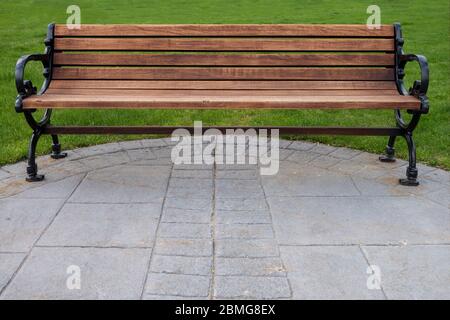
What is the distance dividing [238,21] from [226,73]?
303 inches

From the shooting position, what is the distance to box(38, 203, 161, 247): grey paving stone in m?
3.37

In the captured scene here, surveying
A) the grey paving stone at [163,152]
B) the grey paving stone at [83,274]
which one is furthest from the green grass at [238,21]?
the grey paving stone at [83,274]

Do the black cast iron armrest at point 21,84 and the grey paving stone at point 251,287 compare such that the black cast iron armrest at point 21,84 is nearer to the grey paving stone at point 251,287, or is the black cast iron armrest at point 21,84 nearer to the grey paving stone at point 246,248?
the grey paving stone at point 246,248

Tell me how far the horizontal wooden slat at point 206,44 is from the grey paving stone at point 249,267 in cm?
221

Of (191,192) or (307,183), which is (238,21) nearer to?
(307,183)

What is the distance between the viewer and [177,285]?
2902mm

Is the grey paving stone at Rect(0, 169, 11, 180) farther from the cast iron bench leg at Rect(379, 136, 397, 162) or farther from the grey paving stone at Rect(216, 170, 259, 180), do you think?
the cast iron bench leg at Rect(379, 136, 397, 162)

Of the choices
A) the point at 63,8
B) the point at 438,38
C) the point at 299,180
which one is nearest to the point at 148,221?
the point at 299,180

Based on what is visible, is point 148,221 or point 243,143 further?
point 243,143

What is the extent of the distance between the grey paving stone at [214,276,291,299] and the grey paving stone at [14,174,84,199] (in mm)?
1653

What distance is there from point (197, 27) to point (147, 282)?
8.40 feet

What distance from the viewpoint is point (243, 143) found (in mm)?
5191

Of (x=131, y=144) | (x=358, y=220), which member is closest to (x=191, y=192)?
(x=358, y=220)
